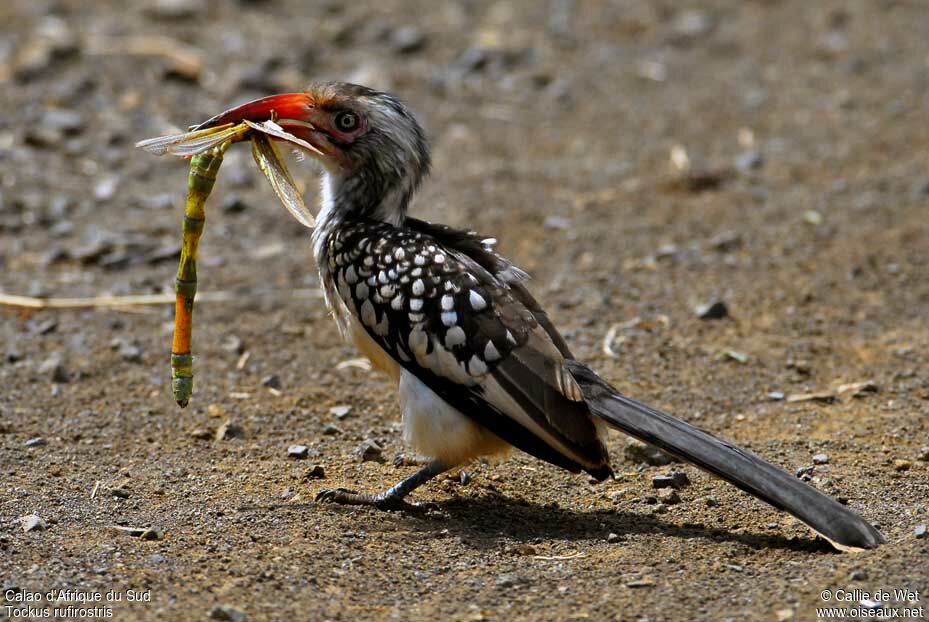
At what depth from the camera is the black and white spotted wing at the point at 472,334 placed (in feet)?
15.2

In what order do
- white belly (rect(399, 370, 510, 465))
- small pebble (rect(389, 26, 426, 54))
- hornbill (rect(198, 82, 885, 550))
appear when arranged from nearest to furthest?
hornbill (rect(198, 82, 885, 550)), white belly (rect(399, 370, 510, 465)), small pebble (rect(389, 26, 426, 54))

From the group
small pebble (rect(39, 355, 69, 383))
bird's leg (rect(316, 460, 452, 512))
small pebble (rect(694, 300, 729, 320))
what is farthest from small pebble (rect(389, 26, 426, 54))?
bird's leg (rect(316, 460, 452, 512))

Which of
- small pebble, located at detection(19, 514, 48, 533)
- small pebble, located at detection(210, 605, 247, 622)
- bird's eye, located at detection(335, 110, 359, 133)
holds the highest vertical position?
bird's eye, located at detection(335, 110, 359, 133)

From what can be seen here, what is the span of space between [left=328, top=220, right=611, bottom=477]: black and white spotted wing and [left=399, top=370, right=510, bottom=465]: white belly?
0.15ft

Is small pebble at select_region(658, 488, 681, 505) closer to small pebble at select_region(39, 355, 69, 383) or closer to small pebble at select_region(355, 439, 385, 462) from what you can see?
small pebble at select_region(355, 439, 385, 462)

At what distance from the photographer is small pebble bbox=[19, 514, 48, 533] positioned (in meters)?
4.37

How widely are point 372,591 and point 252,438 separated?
1633mm

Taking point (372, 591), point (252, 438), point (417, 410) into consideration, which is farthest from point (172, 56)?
point (372, 591)

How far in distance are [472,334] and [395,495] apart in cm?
69

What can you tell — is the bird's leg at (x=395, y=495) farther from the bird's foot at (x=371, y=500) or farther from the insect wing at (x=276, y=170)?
the insect wing at (x=276, y=170)

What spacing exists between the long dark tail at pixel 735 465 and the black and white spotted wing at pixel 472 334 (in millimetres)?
115

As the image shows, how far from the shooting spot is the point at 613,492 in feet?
16.6

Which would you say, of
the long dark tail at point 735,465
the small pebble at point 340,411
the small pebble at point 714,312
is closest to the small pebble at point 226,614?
the long dark tail at point 735,465

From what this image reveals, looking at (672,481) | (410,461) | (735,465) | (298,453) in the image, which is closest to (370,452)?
(410,461)
